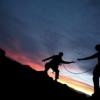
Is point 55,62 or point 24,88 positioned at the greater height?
point 55,62

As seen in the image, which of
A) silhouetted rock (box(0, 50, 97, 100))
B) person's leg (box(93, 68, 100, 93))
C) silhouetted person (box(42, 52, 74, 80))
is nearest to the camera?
silhouetted rock (box(0, 50, 97, 100))

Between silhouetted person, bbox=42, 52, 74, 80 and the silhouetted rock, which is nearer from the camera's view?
the silhouetted rock

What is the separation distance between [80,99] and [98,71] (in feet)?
6.89

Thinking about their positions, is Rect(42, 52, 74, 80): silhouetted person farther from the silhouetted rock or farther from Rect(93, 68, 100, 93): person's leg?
Rect(93, 68, 100, 93): person's leg

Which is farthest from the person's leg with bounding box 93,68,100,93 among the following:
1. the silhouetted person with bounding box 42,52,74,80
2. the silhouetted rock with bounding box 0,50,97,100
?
the silhouetted person with bounding box 42,52,74,80

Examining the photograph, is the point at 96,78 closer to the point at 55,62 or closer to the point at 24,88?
the point at 24,88

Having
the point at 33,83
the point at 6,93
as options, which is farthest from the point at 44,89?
the point at 6,93

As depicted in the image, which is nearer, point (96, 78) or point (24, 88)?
point (24, 88)

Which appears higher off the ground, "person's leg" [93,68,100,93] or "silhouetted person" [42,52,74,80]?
"silhouetted person" [42,52,74,80]

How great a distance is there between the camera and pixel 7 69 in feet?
43.8

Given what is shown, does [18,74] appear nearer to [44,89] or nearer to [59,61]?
[44,89]

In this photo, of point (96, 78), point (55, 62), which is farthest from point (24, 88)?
point (55, 62)

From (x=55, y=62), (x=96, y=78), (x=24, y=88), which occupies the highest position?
(x=55, y=62)

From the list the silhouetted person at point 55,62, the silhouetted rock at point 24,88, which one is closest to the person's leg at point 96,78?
the silhouetted rock at point 24,88
